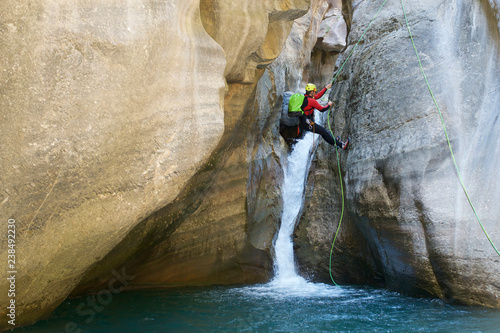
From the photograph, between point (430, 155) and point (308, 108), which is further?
point (308, 108)

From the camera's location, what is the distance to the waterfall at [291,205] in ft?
28.3

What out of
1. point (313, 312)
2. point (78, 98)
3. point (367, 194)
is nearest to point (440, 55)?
point (367, 194)

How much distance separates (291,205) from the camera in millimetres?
9500

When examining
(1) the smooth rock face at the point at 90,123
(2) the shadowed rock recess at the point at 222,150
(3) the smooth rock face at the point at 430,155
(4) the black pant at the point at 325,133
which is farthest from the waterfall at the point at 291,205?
(1) the smooth rock face at the point at 90,123

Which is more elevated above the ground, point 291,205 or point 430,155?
point 430,155

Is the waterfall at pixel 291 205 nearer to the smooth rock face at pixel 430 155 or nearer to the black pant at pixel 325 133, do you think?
the black pant at pixel 325 133

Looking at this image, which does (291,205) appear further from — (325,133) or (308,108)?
(308,108)

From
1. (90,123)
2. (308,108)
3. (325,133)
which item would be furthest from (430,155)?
(90,123)

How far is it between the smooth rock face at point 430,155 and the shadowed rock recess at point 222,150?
0.02 m

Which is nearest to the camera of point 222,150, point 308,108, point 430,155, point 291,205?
point 430,155

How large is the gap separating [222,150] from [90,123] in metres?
3.61

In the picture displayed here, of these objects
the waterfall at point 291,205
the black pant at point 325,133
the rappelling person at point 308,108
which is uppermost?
the rappelling person at point 308,108

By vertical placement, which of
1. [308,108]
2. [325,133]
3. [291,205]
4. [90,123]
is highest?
[308,108]

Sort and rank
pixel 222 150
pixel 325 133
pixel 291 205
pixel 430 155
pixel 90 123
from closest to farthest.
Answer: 1. pixel 90 123
2. pixel 430 155
3. pixel 222 150
4. pixel 325 133
5. pixel 291 205
